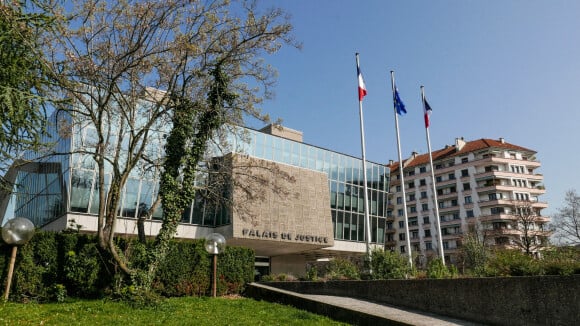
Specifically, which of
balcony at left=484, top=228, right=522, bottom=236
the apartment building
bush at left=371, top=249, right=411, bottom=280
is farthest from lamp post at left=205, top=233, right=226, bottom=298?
the apartment building

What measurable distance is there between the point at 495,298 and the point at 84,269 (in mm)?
13724

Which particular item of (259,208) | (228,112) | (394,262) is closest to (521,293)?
(394,262)

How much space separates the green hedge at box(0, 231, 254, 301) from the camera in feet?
47.5

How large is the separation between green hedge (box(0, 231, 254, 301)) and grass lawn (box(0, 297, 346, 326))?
247 centimetres

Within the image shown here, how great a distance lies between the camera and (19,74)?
A: 10.5m

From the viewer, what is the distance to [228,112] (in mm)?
17266

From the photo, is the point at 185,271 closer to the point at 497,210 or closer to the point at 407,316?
the point at 407,316

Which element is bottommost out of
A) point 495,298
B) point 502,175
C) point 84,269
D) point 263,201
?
point 495,298

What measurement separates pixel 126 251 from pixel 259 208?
18.7 m

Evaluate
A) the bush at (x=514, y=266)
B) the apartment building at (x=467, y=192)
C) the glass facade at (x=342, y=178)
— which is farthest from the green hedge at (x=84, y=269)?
the apartment building at (x=467, y=192)

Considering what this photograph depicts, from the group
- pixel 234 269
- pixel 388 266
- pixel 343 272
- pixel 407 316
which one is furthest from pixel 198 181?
pixel 407 316

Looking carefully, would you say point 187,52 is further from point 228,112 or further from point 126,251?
point 126,251

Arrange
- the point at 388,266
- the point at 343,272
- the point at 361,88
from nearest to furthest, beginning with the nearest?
the point at 388,266 < the point at 343,272 < the point at 361,88

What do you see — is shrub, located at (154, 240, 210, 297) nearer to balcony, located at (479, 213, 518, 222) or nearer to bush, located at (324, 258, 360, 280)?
bush, located at (324, 258, 360, 280)
